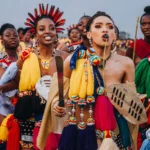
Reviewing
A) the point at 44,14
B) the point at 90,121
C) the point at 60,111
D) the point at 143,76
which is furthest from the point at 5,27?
the point at 90,121

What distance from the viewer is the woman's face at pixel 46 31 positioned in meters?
7.79

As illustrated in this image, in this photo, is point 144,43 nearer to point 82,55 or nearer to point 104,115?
point 82,55

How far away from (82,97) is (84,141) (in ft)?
1.46

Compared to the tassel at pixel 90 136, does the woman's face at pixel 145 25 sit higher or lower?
higher

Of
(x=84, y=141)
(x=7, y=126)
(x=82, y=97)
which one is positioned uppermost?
(x=82, y=97)

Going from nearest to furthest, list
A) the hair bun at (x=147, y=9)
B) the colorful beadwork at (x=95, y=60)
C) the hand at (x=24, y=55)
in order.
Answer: the colorful beadwork at (x=95, y=60) < the hand at (x=24, y=55) < the hair bun at (x=147, y=9)

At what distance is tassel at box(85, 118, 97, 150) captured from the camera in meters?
5.75

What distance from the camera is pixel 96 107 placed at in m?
5.84

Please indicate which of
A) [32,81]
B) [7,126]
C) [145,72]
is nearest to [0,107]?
[7,126]

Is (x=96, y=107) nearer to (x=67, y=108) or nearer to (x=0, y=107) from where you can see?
(x=67, y=108)

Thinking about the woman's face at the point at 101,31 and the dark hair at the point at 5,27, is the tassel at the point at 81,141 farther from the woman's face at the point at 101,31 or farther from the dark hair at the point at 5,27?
the dark hair at the point at 5,27

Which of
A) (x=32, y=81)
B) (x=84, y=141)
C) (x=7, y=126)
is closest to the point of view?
(x=84, y=141)

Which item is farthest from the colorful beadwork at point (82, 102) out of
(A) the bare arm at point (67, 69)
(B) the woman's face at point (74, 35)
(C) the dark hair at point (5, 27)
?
(B) the woman's face at point (74, 35)

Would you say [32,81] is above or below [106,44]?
below
